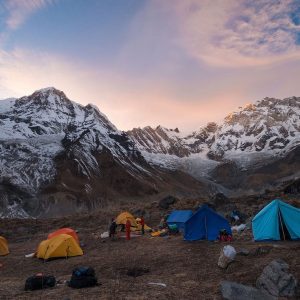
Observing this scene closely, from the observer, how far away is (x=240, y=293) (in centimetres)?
1188

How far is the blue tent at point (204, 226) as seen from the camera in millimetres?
23422

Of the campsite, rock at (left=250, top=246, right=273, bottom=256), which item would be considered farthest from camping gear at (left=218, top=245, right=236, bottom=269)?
rock at (left=250, top=246, right=273, bottom=256)

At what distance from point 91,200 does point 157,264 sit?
91.8 m

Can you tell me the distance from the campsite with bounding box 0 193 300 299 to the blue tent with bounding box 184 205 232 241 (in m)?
0.19

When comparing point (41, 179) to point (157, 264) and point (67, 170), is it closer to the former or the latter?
point (67, 170)

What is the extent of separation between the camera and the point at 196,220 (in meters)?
23.8

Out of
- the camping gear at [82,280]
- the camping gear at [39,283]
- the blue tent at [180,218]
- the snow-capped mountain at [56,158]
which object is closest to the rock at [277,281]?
the camping gear at [82,280]

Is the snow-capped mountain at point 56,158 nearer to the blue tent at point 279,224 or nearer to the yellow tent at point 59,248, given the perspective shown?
the yellow tent at point 59,248

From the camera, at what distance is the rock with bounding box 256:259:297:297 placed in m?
12.1

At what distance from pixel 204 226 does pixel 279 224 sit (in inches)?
158

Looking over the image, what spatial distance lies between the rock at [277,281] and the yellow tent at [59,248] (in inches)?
482

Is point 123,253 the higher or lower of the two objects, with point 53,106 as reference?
lower

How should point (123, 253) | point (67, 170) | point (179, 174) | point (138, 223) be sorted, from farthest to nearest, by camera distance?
point (179, 174) < point (67, 170) < point (138, 223) < point (123, 253)

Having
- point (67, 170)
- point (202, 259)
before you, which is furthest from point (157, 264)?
point (67, 170)
